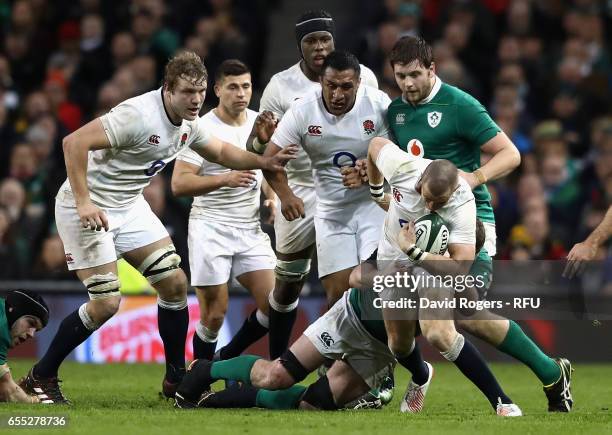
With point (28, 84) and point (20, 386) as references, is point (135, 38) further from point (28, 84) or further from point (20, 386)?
point (20, 386)

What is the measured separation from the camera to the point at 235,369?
885cm

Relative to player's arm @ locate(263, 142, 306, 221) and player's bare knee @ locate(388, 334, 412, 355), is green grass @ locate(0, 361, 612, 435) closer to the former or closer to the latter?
player's bare knee @ locate(388, 334, 412, 355)

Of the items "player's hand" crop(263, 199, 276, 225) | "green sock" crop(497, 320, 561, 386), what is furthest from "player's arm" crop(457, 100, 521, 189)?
"player's hand" crop(263, 199, 276, 225)

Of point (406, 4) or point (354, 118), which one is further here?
point (406, 4)

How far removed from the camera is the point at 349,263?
9.87m

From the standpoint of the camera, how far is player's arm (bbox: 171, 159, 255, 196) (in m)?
9.84

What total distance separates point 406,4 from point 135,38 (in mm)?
3256

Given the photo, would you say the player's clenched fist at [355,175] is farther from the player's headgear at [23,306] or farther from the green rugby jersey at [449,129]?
the player's headgear at [23,306]

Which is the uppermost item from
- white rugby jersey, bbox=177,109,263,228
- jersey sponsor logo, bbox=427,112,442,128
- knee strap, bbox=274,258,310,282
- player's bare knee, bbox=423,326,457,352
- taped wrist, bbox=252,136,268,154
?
jersey sponsor logo, bbox=427,112,442,128

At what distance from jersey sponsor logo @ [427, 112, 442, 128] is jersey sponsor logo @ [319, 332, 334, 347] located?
1.61 meters

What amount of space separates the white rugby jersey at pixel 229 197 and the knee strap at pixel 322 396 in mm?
2231

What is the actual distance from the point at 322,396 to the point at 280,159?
5.52 ft

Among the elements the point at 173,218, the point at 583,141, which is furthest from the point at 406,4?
the point at 173,218

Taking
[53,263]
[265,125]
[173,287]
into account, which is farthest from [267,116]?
[53,263]
